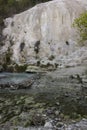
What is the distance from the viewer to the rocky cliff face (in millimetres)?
31141

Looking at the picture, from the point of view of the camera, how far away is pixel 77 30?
108 ft

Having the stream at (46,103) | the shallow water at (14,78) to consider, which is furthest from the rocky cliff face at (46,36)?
the stream at (46,103)

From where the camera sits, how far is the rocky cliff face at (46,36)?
3114 cm

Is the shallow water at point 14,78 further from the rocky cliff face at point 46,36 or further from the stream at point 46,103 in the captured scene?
the rocky cliff face at point 46,36

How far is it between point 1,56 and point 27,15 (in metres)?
7.78

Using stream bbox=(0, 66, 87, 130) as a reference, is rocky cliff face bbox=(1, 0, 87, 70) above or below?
above

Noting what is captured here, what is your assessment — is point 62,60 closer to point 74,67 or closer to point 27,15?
point 74,67

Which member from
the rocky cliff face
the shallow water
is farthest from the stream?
the rocky cliff face

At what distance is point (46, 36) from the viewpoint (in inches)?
1319

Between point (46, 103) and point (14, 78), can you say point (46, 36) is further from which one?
point (46, 103)

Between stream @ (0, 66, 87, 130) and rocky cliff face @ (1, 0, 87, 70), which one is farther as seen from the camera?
rocky cliff face @ (1, 0, 87, 70)

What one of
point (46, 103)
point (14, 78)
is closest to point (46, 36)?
point (14, 78)

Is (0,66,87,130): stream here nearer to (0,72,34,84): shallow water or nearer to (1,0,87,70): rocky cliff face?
(0,72,34,84): shallow water

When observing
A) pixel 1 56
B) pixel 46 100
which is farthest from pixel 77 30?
pixel 46 100
